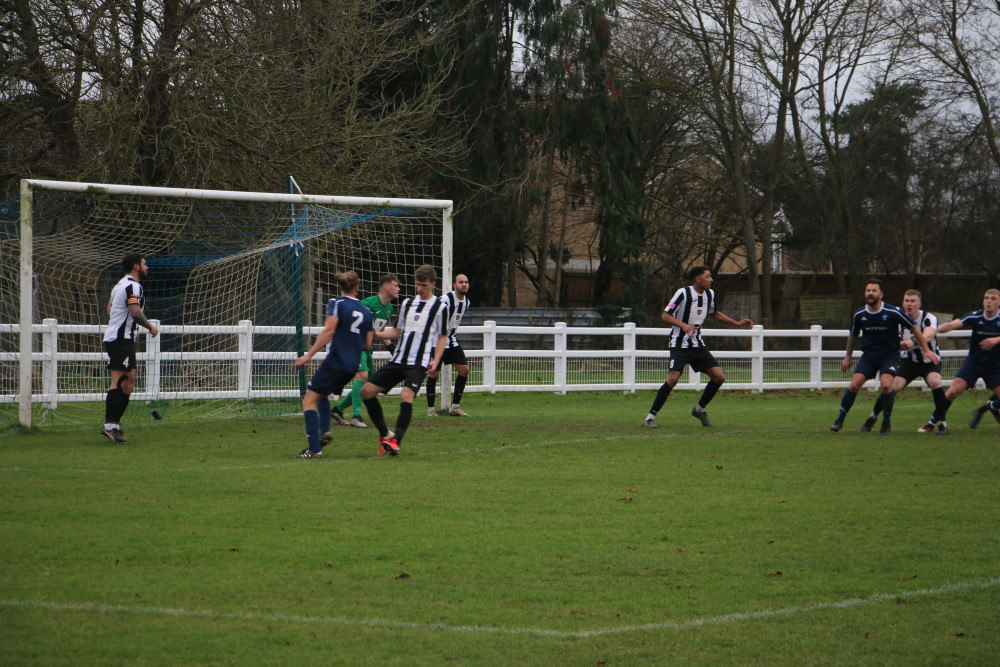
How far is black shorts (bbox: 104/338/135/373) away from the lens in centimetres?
1093

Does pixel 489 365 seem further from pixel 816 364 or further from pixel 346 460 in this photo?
pixel 346 460

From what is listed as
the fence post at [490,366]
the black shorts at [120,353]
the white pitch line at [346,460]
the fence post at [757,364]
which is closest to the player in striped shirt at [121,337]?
the black shorts at [120,353]

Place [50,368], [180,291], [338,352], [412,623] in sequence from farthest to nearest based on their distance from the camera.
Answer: [180,291] → [50,368] → [338,352] → [412,623]

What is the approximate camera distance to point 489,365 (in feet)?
61.1

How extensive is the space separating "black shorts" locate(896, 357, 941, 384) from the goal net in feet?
20.8

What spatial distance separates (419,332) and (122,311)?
348 cm

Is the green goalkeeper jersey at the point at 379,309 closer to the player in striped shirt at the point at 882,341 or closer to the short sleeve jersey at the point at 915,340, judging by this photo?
the player in striped shirt at the point at 882,341

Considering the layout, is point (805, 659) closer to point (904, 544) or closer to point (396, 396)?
point (904, 544)

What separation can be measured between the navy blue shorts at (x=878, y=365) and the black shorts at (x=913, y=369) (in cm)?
76

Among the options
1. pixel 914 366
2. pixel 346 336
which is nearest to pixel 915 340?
pixel 914 366

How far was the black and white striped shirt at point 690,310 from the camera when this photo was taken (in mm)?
12922

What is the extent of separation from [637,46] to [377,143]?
15127 millimetres

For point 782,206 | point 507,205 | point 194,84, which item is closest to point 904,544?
point 194,84

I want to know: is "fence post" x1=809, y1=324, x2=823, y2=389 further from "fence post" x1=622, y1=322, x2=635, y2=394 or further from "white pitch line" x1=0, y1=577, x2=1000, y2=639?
"white pitch line" x1=0, y1=577, x2=1000, y2=639
